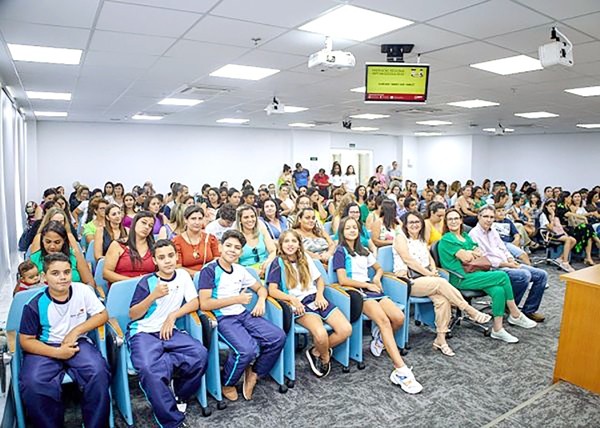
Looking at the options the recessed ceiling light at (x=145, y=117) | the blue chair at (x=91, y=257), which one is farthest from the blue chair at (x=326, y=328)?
the recessed ceiling light at (x=145, y=117)

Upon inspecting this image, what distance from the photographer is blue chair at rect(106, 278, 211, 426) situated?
2.67m

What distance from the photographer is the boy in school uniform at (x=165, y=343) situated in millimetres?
2596

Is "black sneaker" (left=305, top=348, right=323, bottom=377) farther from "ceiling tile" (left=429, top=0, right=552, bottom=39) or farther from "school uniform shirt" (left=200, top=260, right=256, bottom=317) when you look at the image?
"ceiling tile" (left=429, top=0, right=552, bottom=39)

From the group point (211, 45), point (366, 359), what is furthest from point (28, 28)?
point (366, 359)

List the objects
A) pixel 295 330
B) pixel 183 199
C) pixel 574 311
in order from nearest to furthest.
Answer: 1. pixel 574 311
2. pixel 295 330
3. pixel 183 199

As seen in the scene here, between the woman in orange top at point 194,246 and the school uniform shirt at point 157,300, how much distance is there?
760 millimetres

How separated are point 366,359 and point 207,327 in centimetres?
153

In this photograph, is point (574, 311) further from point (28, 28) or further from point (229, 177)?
point (229, 177)

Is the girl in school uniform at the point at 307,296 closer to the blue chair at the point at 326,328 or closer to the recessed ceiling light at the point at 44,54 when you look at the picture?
the blue chair at the point at 326,328

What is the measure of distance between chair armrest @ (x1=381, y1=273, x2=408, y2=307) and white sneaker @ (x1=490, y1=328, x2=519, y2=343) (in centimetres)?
107

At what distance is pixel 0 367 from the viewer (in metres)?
2.31

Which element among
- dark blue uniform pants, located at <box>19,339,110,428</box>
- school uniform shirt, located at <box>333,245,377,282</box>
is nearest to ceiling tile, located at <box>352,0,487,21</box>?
school uniform shirt, located at <box>333,245,377,282</box>

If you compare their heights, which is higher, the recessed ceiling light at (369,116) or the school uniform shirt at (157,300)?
the recessed ceiling light at (369,116)

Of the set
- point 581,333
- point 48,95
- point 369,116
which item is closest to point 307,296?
point 581,333
